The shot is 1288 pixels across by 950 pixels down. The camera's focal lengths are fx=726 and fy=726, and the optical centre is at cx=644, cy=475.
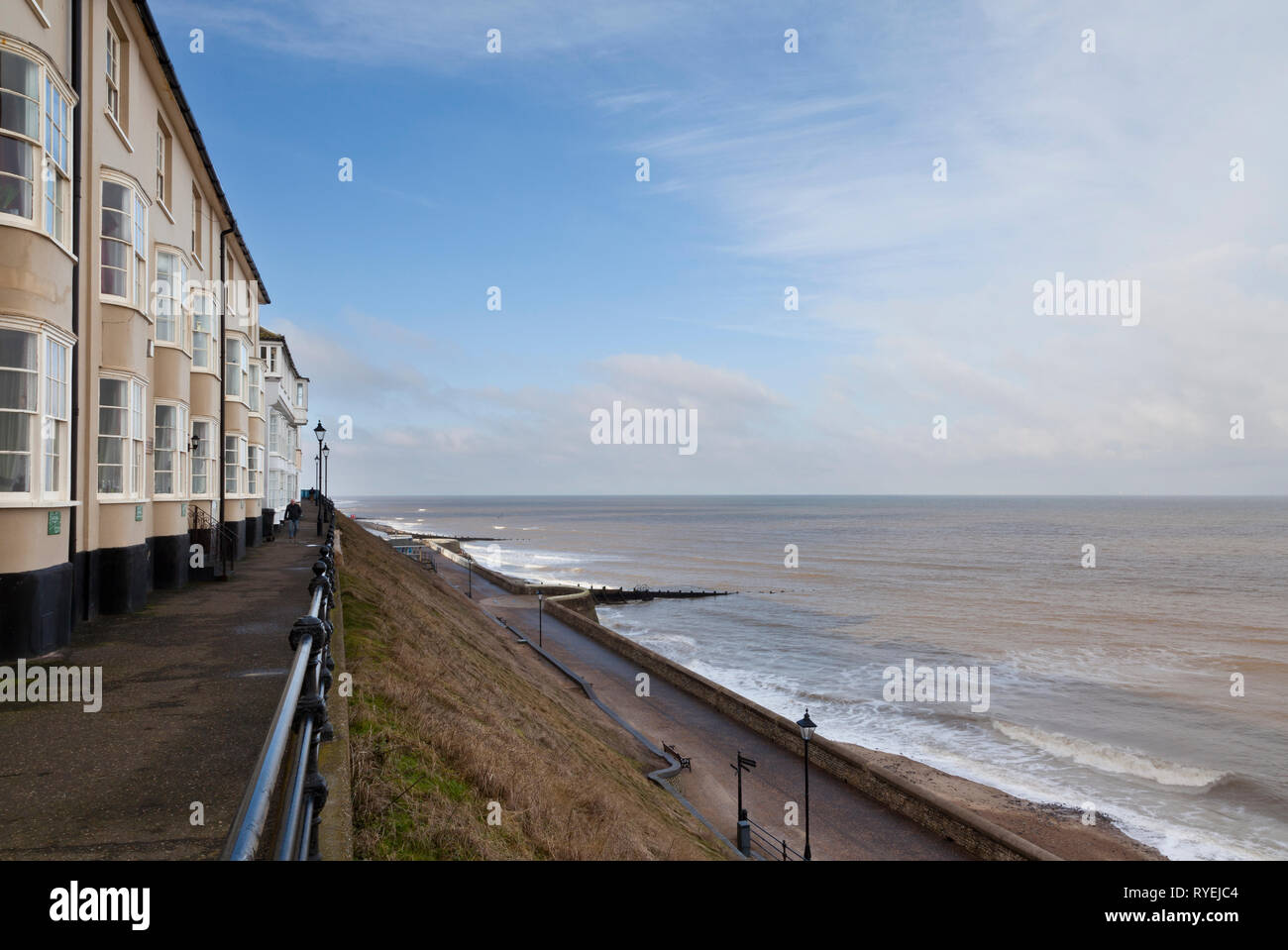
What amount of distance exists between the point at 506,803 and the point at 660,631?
140 ft

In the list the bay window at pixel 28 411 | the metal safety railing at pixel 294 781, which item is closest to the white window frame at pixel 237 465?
the bay window at pixel 28 411

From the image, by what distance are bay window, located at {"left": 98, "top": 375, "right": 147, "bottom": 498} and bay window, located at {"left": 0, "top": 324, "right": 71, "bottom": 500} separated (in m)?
2.83

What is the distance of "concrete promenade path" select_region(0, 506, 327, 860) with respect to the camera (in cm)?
470

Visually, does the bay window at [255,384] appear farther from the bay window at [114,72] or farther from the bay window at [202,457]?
the bay window at [114,72]

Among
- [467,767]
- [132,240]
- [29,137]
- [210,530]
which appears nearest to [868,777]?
[467,767]

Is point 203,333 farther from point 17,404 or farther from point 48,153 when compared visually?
point 17,404

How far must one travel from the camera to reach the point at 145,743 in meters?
6.31

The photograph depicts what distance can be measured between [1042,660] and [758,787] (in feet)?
87.7

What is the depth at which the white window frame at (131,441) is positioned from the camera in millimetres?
12002

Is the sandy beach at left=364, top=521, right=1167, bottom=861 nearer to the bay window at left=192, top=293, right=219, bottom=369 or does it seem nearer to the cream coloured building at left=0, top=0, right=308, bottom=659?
the cream coloured building at left=0, top=0, right=308, bottom=659

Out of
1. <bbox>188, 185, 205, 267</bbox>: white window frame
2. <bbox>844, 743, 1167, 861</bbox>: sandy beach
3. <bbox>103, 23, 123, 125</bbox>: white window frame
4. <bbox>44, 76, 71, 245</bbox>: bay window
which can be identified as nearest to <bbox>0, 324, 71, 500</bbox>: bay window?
<bbox>44, 76, 71, 245</bbox>: bay window
